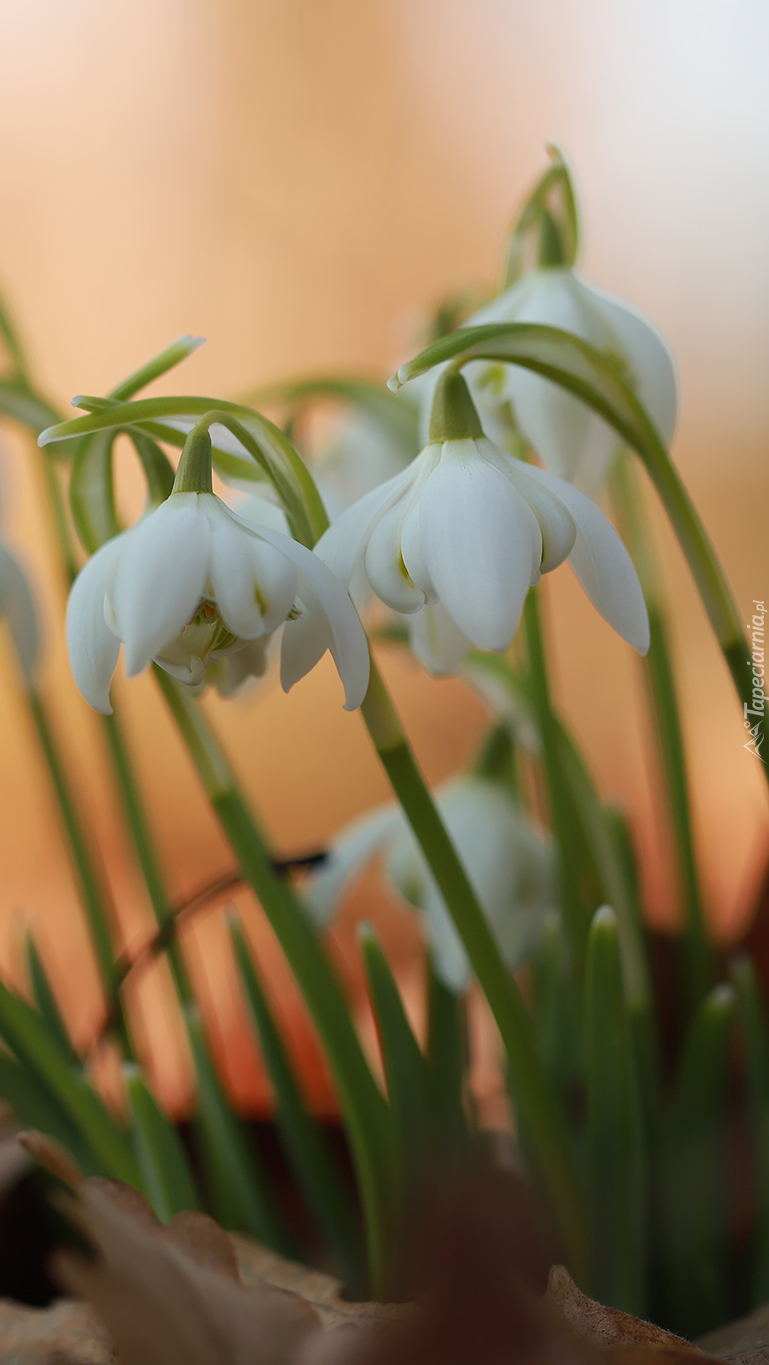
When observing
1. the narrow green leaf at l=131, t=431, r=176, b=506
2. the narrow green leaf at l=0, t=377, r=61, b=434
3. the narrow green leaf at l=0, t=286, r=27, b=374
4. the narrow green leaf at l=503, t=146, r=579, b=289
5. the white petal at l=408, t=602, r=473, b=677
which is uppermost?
the narrow green leaf at l=0, t=286, r=27, b=374

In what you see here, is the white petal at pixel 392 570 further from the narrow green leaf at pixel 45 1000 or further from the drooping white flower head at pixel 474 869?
the narrow green leaf at pixel 45 1000

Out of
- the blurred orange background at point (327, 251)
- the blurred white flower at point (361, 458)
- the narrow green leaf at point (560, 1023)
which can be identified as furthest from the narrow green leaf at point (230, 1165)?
the blurred orange background at point (327, 251)

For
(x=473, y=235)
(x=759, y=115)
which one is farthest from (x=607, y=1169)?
(x=473, y=235)

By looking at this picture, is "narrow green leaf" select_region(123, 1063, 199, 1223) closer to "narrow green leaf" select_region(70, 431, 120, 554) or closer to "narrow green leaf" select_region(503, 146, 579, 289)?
"narrow green leaf" select_region(70, 431, 120, 554)

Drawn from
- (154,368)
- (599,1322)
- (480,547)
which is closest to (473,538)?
(480,547)

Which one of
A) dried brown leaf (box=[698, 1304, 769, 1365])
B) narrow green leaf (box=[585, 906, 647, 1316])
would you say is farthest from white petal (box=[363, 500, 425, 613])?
dried brown leaf (box=[698, 1304, 769, 1365])
